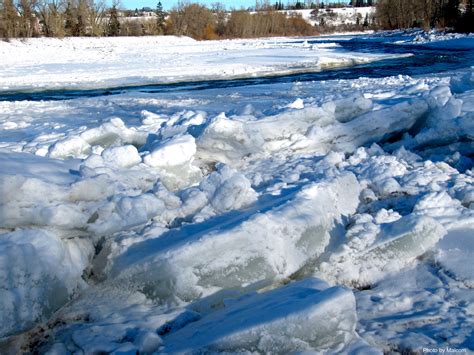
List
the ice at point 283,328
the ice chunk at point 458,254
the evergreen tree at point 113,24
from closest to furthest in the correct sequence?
the ice at point 283,328
the ice chunk at point 458,254
the evergreen tree at point 113,24

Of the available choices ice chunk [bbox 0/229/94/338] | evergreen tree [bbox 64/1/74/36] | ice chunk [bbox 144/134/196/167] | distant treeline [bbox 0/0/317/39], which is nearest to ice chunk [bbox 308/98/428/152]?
ice chunk [bbox 144/134/196/167]

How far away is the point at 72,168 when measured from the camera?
12.0ft

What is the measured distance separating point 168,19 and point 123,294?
211ft

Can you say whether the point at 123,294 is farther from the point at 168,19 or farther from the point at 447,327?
the point at 168,19

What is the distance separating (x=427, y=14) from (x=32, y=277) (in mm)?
56816

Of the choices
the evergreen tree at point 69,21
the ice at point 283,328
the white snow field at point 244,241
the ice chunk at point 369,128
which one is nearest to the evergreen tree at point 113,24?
the evergreen tree at point 69,21

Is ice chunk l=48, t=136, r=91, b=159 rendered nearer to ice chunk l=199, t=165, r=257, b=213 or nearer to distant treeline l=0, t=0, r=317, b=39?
ice chunk l=199, t=165, r=257, b=213

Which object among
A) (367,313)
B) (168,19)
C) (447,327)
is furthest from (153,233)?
(168,19)

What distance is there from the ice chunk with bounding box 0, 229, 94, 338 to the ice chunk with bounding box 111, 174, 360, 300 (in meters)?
0.34

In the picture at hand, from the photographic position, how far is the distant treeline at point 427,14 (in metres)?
40.8

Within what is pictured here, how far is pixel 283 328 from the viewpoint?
2033mm

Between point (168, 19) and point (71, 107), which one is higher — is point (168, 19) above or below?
above

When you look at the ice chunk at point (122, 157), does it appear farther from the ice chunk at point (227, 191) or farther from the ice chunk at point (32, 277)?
the ice chunk at point (32, 277)

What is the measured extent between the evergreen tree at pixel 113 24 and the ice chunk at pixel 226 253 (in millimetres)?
55153
